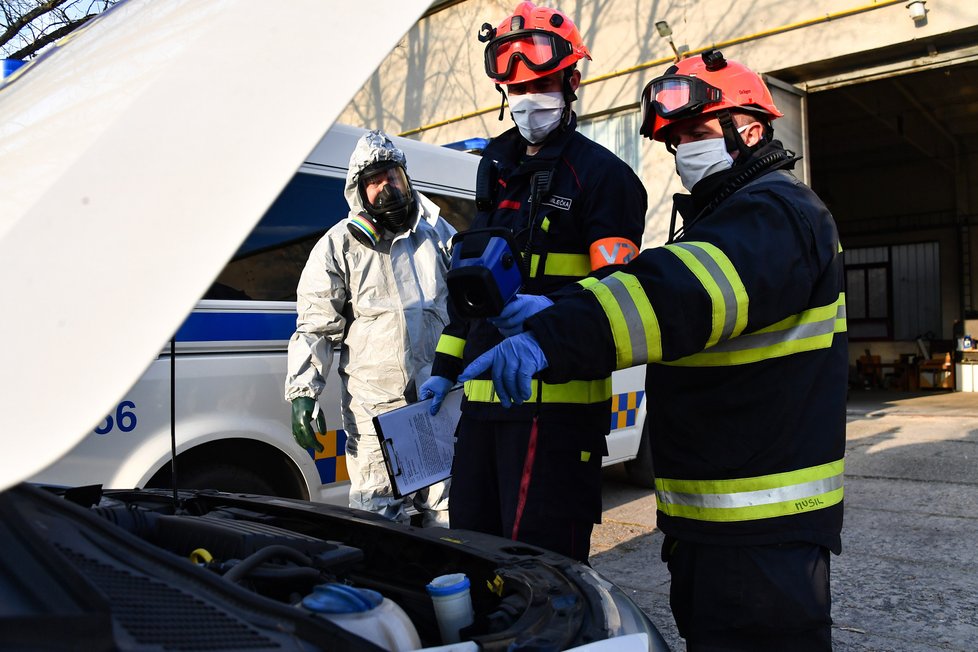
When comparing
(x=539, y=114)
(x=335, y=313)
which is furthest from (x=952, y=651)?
(x=335, y=313)

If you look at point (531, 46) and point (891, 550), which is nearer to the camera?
point (531, 46)

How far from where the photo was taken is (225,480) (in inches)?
138

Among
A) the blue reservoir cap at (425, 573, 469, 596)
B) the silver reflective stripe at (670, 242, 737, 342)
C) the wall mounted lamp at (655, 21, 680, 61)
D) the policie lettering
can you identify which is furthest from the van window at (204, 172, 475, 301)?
the wall mounted lamp at (655, 21, 680, 61)

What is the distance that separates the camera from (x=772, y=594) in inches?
63.6

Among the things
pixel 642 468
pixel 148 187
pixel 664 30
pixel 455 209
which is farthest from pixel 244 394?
pixel 664 30

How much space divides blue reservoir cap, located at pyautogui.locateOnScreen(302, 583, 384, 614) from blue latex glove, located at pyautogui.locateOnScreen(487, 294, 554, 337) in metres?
0.52

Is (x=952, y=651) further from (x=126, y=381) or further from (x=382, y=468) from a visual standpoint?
(x=126, y=381)

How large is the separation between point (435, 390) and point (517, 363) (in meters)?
1.22

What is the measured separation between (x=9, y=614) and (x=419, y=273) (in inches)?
101

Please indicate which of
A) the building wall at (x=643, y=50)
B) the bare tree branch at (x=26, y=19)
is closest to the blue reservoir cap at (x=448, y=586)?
the building wall at (x=643, y=50)

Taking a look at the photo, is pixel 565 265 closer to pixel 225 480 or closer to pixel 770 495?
pixel 770 495

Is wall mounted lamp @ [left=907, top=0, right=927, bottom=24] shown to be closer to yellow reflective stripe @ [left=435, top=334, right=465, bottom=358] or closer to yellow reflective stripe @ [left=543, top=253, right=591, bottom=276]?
yellow reflective stripe @ [left=543, top=253, right=591, bottom=276]

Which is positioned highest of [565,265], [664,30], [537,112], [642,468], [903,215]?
[664,30]

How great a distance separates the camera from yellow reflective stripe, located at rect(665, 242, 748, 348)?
4.76 ft
